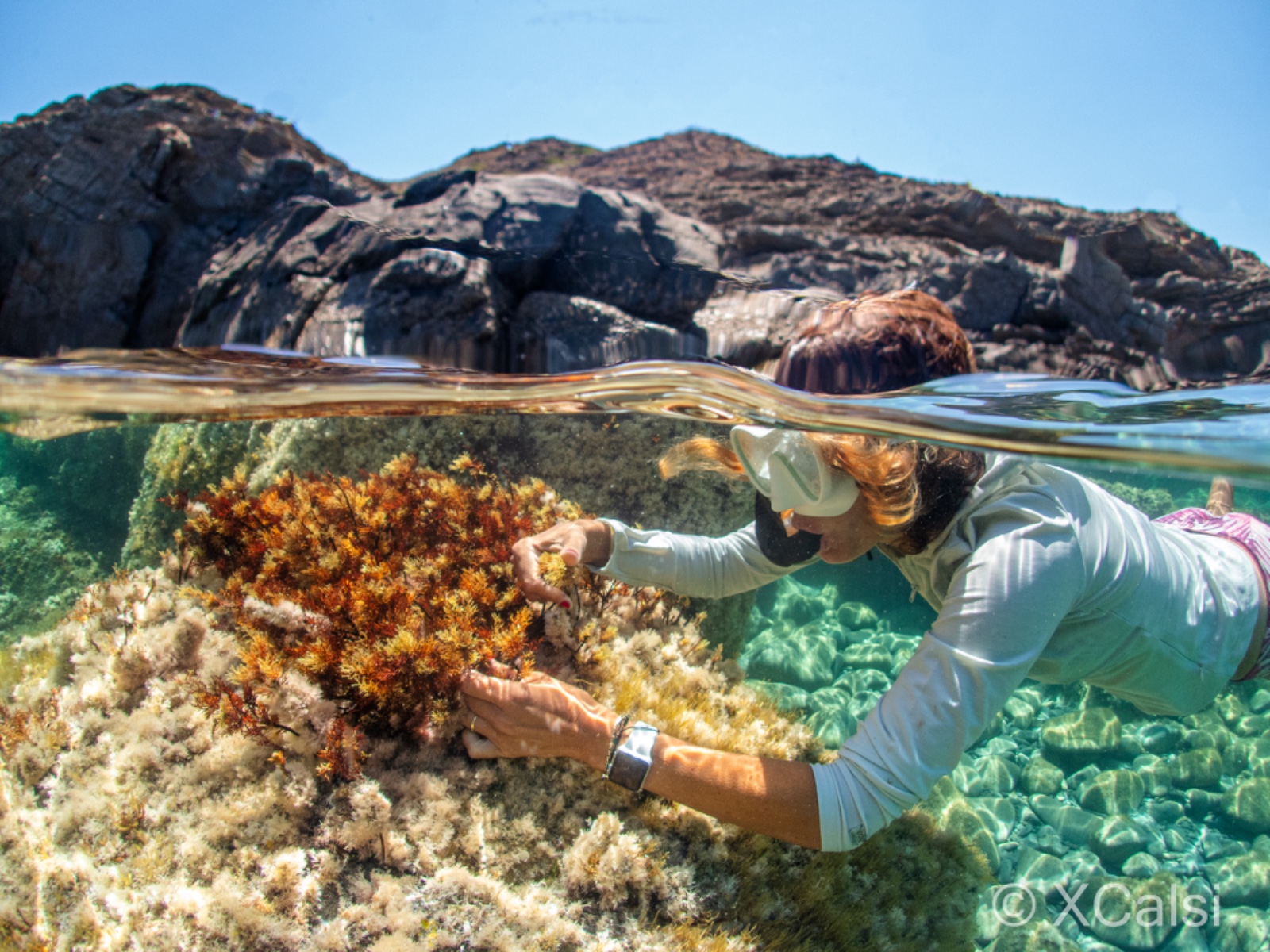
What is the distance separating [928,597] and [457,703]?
2.51 metres

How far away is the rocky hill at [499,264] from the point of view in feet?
14.4

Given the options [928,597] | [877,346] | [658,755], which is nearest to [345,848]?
[658,755]

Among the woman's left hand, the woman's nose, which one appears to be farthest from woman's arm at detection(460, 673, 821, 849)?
the woman's nose

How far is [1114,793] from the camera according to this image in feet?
14.8

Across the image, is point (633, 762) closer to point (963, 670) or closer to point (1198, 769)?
point (963, 670)

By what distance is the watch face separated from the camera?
3.24 m

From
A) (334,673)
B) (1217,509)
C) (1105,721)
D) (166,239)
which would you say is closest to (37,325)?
(166,239)

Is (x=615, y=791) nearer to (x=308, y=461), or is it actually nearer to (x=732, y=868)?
(x=732, y=868)

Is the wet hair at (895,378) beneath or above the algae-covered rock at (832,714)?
above

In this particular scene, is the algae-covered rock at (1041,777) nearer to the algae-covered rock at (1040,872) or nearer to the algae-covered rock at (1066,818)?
the algae-covered rock at (1066,818)

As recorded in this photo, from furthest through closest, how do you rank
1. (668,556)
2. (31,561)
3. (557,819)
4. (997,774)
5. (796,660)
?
(796,660)
(31,561)
(997,774)
(668,556)
(557,819)

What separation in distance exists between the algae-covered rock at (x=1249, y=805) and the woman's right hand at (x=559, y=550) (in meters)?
5.09

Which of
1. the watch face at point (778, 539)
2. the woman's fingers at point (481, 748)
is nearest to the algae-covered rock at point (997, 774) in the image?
the watch face at point (778, 539)

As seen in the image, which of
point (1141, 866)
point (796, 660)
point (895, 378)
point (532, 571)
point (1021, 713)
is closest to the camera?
point (895, 378)
